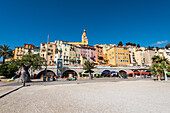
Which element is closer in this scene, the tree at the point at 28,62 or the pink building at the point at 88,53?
the tree at the point at 28,62

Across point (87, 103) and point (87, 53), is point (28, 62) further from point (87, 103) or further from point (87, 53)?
point (87, 53)

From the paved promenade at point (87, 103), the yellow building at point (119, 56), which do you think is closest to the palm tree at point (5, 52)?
the paved promenade at point (87, 103)

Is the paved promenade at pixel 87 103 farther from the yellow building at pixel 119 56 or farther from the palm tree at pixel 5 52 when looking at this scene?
the yellow building at pixel 119 56

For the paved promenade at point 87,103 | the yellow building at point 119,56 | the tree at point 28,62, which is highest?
the yellow building at point 119,56

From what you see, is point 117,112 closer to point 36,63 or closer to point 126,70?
point 36,63

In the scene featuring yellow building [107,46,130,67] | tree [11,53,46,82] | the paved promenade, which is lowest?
the paved promenade

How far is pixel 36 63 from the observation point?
21938 mm

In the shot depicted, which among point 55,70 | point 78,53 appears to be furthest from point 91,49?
point 55,70

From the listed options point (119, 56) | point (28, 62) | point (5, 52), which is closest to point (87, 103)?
point (28, 62)

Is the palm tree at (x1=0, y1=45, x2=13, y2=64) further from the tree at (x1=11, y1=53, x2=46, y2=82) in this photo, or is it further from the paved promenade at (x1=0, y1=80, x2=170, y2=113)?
the paved promenade at (x1=0, y1=80, x2=170, y2=113)

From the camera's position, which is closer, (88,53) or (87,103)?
(87,103)

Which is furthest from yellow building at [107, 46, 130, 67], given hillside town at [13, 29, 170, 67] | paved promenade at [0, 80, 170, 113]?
paved promenade at [0, 80, 170, 113]

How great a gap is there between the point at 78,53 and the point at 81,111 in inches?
2289

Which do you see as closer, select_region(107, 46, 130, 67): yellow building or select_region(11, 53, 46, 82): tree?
select_region(11, 53, 46, 82): tree
